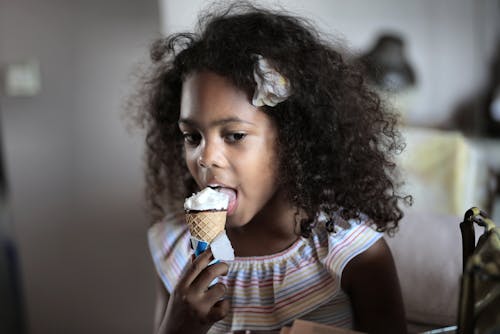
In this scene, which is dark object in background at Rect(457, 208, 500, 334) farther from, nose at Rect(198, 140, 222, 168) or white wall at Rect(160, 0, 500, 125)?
white wall at Rect(160, 0, 500, 125)

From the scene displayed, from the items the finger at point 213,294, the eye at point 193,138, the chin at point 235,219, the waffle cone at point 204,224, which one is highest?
the eye at point 193,138

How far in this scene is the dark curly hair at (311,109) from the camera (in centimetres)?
107

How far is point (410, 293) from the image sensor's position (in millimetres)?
1266

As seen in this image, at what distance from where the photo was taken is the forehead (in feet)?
3.37

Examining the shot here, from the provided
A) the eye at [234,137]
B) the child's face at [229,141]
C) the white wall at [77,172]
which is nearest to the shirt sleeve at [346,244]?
the child's face at [229,141]

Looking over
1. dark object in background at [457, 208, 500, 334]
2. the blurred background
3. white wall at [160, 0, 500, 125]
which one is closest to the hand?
dark object in background at [457, 208, 500, 334]

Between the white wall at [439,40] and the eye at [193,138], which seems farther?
the white wall at [439,40]

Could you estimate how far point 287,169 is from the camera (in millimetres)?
1116

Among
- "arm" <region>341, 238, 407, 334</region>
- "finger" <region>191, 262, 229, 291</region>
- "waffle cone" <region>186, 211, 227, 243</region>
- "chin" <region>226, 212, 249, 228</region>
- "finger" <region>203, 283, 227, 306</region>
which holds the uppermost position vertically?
"waffle cone" <region>186, 211, 227, 243</region>

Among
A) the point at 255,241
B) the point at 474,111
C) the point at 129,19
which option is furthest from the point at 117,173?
the point at 474,111

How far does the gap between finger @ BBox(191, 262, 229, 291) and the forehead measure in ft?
0.93

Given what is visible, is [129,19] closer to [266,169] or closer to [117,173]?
[117,173]

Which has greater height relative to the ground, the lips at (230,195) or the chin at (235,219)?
the lips at (230,195)

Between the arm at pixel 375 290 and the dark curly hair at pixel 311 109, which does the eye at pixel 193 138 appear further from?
the arm at pixel 375 290
